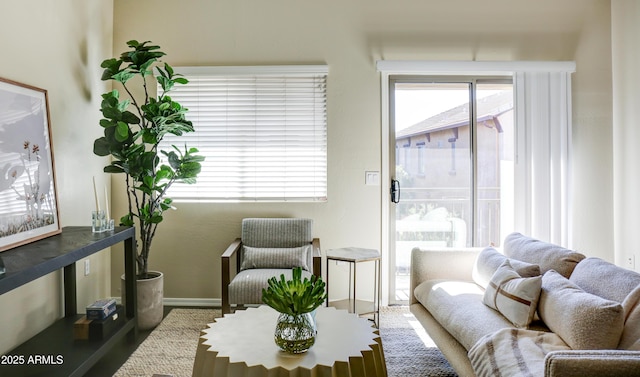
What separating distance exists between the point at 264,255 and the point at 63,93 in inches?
73.8

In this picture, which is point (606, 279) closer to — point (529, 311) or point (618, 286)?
point (618, 286)

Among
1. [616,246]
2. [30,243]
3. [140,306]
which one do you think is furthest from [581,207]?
[30,243]

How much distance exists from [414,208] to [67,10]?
3.15 metres

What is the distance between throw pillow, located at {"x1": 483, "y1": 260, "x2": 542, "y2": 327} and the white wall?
2.17 meters

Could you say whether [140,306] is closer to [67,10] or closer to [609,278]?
[67,10]

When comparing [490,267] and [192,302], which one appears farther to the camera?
[192,302]

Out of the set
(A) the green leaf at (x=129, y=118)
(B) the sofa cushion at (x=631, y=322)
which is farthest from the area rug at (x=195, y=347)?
(A) the green leaf at (x=129, y=118)

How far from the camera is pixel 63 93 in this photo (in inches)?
123

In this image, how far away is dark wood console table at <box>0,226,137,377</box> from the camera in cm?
208

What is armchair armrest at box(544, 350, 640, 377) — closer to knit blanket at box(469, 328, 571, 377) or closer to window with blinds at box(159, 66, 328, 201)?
knit blanket at box(469, 328, 571, 377)

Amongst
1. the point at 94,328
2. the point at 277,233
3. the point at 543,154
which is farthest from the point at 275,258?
the point at 543,154

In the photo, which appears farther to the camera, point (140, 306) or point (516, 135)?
point (516, 135)

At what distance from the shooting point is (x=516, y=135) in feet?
12.6

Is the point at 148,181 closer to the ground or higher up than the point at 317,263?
higher up
